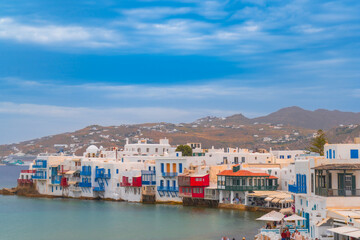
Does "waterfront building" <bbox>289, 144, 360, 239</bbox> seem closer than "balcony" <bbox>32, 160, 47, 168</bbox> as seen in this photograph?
Yes

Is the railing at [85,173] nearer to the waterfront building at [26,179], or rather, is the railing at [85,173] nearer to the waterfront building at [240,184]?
the waterfront building at [26,179]

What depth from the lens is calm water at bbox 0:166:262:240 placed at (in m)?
51.8

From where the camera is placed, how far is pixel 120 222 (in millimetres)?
60969

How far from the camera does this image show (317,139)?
3177 inches

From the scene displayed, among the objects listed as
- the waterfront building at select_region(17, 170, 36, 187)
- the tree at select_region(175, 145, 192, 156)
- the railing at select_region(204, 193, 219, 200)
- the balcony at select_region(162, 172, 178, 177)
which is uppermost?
the tree at select_region(175, 145, 192, 156)

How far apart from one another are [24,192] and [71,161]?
12.3m

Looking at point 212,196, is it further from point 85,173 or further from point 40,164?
point 40,164

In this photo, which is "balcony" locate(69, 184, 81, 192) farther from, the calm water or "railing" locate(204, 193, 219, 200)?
"railing" locate(204, 193, 219, 200)

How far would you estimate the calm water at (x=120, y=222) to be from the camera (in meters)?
51.8

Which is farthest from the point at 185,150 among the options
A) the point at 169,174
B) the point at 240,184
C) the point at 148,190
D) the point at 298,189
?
the point at 298,189

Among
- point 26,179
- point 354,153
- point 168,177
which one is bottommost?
point 26,179

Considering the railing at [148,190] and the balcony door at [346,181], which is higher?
the balcony door at [346,181]

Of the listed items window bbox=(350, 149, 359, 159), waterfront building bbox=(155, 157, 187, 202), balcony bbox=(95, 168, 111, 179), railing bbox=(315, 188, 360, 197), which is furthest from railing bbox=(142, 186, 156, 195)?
railing bbox=(315, 188, 360, 197)

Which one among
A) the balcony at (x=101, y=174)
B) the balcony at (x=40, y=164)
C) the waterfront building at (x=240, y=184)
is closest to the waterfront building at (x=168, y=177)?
the waterfront building at (x=240, y=184)
